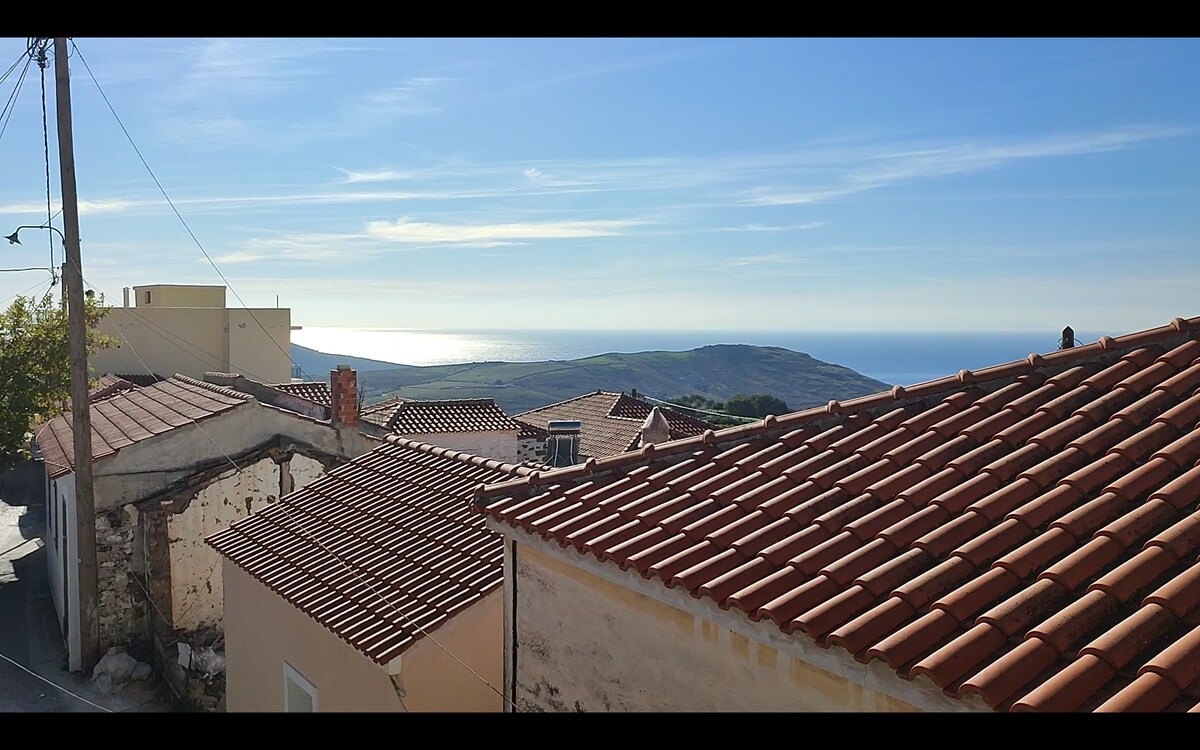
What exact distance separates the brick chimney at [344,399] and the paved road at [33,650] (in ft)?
13.0

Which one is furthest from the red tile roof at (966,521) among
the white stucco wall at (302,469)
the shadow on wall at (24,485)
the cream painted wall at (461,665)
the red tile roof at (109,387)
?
the shadow on wall at (24,485)

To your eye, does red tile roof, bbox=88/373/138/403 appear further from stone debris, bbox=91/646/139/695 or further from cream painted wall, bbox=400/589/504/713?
cream painted wall, bbox=400/589/504/713

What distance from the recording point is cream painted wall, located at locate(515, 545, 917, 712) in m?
2.92

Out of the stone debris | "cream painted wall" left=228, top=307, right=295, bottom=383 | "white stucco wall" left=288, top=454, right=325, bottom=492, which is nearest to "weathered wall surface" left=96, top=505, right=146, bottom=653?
the stone debris

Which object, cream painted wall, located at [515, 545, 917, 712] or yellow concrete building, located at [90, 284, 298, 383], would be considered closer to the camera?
cream painted wall, located at [515, 545, 917, 712]

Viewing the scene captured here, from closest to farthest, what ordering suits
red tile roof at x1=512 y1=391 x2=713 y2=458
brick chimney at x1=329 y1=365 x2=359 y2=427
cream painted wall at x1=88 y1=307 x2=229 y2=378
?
brick chimney at x1=329 y1=365 x2=359 y2=427 → red tile roof at x1=512 y1=391 x2=713 y2=458 → cream painted wall at x1=88 y1=307 x2=229 y2=378

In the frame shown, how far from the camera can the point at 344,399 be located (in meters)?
12.7

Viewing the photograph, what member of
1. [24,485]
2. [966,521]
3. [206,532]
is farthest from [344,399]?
[24,485]

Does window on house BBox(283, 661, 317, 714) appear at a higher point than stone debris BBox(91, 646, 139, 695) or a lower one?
higher

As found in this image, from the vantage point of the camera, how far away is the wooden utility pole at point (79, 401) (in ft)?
33.4

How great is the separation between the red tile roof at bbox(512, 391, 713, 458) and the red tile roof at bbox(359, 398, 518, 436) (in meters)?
0.74

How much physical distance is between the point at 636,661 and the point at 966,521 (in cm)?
134

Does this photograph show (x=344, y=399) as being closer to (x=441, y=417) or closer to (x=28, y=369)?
(x=441, y=417)
